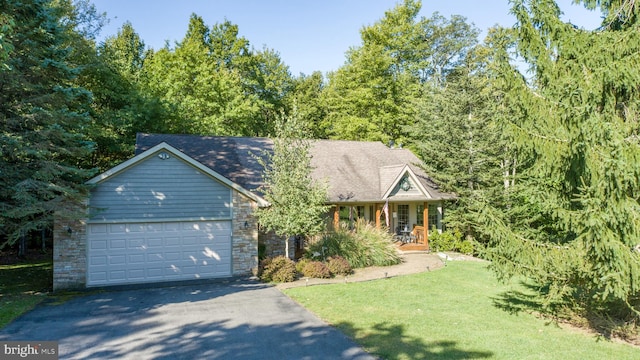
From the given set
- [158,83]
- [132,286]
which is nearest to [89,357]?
[132,286]

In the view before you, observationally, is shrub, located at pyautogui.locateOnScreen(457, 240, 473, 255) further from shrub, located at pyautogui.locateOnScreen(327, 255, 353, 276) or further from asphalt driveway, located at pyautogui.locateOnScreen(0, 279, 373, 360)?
asphalt driveway, located at pyautogui.locateOnScreen(0, 279, 373, 360)

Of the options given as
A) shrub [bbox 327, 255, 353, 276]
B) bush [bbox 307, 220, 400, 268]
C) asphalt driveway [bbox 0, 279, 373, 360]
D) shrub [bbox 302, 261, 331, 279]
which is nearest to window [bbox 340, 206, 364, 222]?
bush [bbox 307, 220, 400, 268]

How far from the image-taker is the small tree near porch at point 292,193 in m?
14.5

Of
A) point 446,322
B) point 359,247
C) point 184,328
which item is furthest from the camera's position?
point 359,247

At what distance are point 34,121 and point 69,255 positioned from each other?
175 inches

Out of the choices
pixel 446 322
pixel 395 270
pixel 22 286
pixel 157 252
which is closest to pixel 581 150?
pixel 446 322

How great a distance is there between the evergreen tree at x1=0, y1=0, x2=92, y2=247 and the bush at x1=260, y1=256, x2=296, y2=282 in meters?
6.31

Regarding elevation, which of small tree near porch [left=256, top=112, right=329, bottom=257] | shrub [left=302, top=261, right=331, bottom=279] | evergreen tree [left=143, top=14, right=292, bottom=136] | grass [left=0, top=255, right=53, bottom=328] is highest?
evergreen tree [left=143, top=14, right=292, bottom=136]

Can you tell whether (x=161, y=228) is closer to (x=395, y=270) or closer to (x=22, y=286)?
(x=22, y=286)

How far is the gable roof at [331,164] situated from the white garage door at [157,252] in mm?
3075

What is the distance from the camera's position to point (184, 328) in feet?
30.1

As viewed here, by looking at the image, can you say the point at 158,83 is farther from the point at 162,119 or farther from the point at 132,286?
the point at 132,286

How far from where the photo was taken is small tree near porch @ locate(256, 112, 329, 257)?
47.5 feet

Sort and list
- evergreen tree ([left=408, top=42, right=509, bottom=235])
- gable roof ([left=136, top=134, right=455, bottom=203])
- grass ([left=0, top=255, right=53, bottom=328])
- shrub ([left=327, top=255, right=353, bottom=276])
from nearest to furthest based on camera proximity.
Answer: grass ([left=0, top=255, right=53, bottom=328]) → shrub ([left=327, top=255, right=353, bottom=276]) → gable roof ([left=136, top=134, right=455, bottom=203]) → evergreen tree ([left=408, top=42, right=509, bottom=235])
